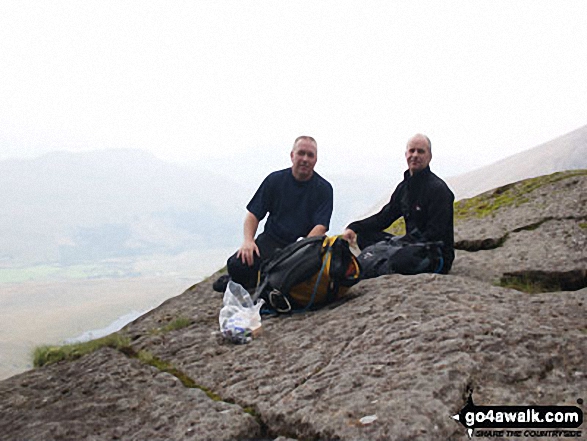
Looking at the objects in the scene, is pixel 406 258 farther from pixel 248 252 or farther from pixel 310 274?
pixel 248 252

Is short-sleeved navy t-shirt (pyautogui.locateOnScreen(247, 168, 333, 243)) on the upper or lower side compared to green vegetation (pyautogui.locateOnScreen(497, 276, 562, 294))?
upper

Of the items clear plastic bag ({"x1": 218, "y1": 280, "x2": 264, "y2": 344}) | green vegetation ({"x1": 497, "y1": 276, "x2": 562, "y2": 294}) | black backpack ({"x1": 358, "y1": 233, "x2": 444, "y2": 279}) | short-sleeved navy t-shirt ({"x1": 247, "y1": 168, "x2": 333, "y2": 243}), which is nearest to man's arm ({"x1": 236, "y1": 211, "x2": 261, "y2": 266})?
short-sleeved navy t-shirt ({"x1": 247, "y1": 168, "x2": 333, "y2": 243})

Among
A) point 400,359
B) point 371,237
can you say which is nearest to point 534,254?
point 371,237

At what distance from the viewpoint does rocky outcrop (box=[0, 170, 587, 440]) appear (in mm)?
2988

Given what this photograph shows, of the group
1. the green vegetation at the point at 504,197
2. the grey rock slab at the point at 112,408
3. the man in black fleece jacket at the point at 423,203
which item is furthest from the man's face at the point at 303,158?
the green vegetation at the point at 504,197

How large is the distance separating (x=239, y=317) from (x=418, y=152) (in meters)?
3.65

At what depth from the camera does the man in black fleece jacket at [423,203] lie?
6.39 meters

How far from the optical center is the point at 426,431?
2.65 meters

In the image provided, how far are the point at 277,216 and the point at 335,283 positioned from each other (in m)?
2.30

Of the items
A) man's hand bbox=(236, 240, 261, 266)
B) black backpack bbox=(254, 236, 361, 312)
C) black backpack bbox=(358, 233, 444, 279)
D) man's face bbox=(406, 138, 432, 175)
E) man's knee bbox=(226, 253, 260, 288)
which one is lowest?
black backpack bbox=(358, 233, 444, 279)

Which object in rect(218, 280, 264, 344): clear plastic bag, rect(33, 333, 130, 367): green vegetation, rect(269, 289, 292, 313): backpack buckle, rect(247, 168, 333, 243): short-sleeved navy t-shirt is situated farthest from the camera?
rect(247, 168, 333, 243): short-sleeved navy t-shirt

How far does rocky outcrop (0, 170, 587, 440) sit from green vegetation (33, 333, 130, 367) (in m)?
0.18

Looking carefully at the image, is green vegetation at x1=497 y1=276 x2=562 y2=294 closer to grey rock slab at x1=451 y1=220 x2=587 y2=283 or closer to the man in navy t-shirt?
grey rock slab at x1=451 y1=220 x2=587 y2=283

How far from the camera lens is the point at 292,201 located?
24.0 feet
